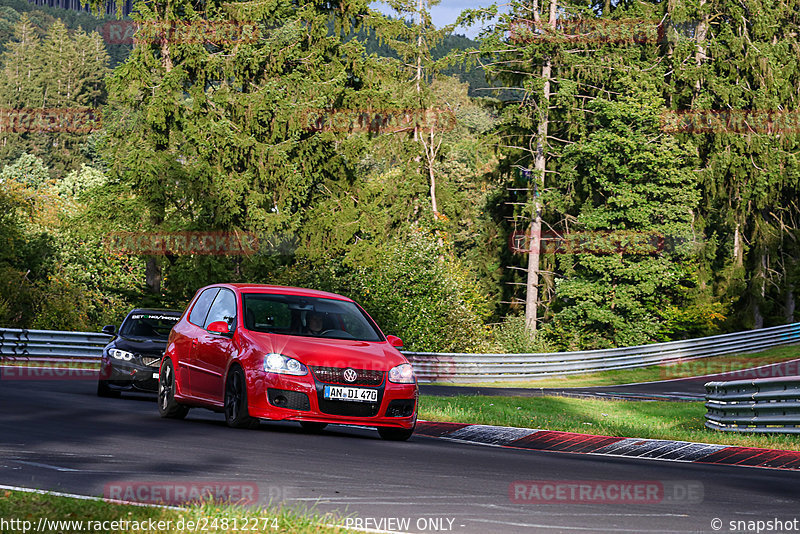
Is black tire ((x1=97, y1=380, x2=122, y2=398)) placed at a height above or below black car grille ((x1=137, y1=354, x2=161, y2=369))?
below

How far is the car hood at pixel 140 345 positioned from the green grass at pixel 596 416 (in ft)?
15.1

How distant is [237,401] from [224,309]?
141cm

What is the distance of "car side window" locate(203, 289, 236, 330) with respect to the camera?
46.0 feet

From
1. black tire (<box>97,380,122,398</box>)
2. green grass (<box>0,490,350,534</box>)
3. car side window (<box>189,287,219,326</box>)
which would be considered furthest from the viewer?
black tire (<box>97,380,122,398</box>)

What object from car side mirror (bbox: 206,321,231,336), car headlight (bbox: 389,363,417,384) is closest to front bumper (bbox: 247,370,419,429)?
car headlight (bbox: 389,363,417,384)

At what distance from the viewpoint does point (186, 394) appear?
14586mm

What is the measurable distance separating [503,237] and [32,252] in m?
25.3

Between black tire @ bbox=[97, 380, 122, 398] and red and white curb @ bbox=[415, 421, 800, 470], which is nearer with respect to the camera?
red and white curb @ bbox=[415, 421, 800, 470]

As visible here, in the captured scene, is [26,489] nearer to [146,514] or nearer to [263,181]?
[146,514]

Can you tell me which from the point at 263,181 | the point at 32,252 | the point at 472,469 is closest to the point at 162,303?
the point at 263,181

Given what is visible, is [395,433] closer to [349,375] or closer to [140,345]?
[349,375]

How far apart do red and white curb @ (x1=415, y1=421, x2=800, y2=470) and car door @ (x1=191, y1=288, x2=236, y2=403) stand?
3650 millimetres

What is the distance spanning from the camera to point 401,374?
43.7ft

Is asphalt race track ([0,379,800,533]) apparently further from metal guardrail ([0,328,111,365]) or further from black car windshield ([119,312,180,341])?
metal guardrail ([0,328,111,365])
